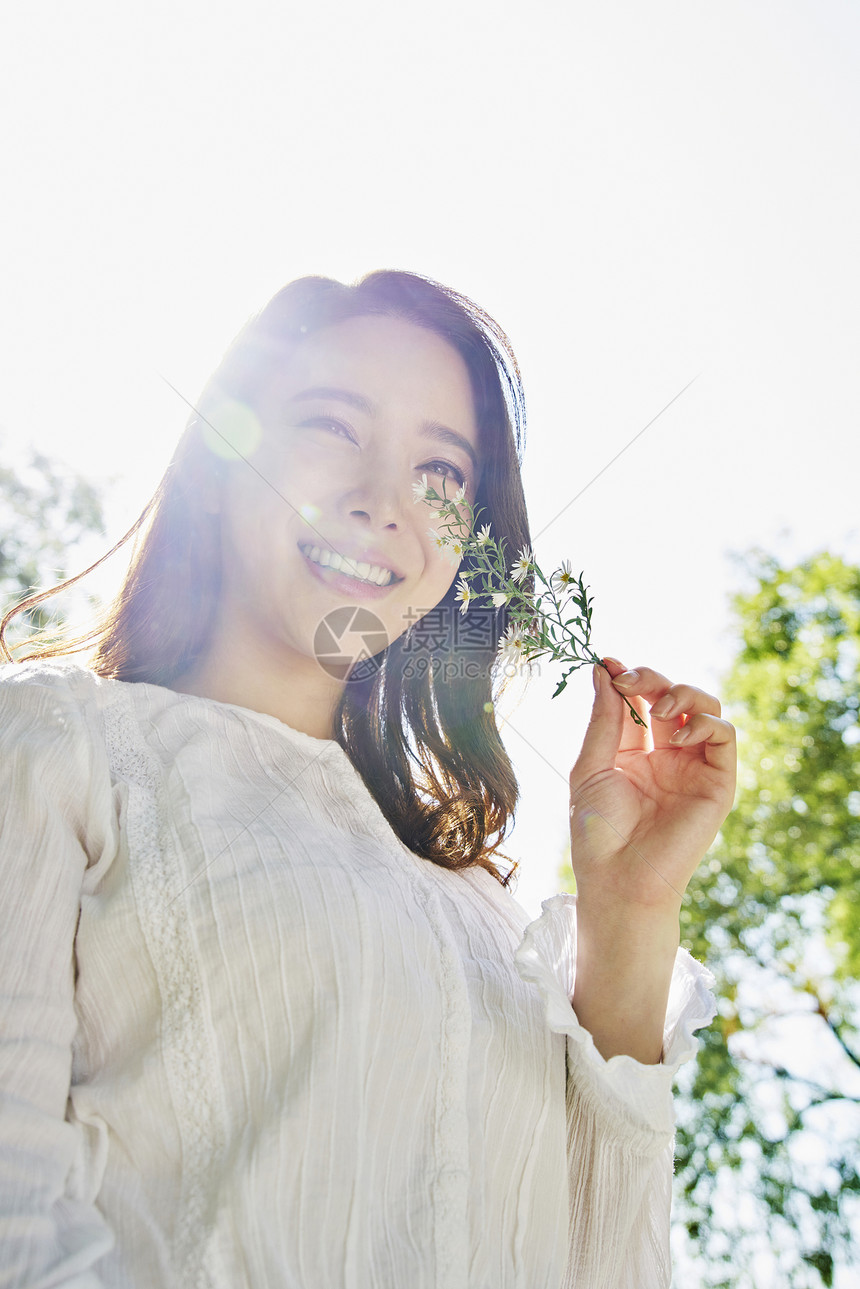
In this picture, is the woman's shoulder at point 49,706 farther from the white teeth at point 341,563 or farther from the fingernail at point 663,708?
the fingernail at point 663,708

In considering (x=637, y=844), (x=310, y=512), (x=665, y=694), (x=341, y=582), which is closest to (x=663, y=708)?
(x=665, y=694)

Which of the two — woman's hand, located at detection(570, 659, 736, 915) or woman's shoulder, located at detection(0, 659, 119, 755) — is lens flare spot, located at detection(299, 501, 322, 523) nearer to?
woman's shoulder, located at detection(0, 659, 119, 755)

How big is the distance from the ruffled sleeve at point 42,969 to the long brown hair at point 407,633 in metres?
0.58

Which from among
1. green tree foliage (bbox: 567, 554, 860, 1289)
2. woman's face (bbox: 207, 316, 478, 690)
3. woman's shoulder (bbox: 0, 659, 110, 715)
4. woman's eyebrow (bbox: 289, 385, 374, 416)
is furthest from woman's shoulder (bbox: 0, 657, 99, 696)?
green tree foliage (bbox: 567, 554, 860, 1289)

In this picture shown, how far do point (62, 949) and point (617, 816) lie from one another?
3.30 feet

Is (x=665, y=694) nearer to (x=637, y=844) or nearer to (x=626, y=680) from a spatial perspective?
(x=626, y=680)

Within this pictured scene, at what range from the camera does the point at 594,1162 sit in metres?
1.57

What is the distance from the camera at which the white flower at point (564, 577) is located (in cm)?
156

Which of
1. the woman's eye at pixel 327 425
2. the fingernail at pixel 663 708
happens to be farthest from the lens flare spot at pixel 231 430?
the fingernail at pixel 663 708

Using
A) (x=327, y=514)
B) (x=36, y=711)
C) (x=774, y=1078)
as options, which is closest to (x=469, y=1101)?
(x=36, y=711)

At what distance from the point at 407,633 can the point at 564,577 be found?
0.83m

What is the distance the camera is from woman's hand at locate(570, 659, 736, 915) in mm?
1683

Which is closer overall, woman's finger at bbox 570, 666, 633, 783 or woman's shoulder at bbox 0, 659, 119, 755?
woman's shoulder at bbox 0, 659, 119, 755

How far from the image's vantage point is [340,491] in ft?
6.22
